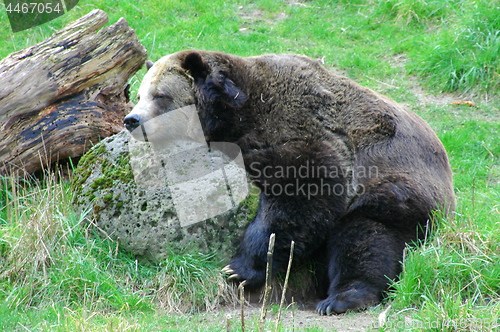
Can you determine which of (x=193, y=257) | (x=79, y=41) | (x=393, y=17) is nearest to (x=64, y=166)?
(x=79, y=41)

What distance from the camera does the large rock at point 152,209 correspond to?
5.04 meters

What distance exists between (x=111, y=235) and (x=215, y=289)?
42.2 inches

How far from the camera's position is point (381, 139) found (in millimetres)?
5184

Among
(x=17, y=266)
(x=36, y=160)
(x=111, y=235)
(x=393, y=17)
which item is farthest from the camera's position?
(x=393, y=17)

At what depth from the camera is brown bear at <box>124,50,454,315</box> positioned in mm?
4930

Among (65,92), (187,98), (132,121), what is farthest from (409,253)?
(65,92)

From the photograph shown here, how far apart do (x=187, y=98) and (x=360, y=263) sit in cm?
217

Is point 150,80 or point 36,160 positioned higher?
point 150,80

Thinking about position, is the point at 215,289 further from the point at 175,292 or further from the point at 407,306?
the point at 407,306

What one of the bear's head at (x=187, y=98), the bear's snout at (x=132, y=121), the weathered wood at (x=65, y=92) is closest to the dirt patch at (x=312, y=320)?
Answer: the bear's head at (x=187, y=98)

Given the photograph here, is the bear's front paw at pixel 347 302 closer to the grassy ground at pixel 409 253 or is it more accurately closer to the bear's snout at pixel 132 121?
the grassy ground at pixel 409 253

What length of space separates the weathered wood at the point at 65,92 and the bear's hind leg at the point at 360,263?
2.96m

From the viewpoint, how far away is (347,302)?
4.71 metres

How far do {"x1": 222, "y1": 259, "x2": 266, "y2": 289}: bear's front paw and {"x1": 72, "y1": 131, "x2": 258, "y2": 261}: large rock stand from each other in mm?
166
